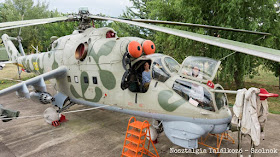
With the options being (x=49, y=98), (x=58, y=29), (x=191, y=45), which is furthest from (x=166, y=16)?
(x=58, y=29)

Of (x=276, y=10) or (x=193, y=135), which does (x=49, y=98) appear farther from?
(x=276, y=10)

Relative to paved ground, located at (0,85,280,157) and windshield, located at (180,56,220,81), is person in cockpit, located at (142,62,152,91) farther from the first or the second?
paved ground, located at (0,85,280,157)

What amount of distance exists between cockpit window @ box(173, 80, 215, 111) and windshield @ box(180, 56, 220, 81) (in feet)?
0.92

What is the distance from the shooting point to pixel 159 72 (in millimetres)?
5969

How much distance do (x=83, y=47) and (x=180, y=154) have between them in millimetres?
5264

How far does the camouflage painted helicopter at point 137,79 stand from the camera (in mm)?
5117

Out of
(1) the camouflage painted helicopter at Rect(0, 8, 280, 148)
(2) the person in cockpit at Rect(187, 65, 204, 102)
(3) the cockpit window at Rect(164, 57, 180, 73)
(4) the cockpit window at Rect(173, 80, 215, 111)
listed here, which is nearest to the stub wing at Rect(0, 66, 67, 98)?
(1) the camouflage painted helicopter at Rect(0, 8, 280, 148)

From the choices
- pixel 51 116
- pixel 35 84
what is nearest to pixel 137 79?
pixel 35 84

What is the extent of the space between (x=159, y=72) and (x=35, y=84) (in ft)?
16.1

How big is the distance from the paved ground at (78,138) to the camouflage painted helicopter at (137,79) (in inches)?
43.6

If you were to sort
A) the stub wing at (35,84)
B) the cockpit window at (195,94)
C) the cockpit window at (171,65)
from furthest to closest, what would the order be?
the stub wing at (35,84)
the cockpit window at (171,65)
the cockpit window at (195,94)

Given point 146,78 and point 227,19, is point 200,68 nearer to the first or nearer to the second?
point 146,78

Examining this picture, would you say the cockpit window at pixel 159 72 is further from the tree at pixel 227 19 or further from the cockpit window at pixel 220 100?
the tree at pixel 227 19

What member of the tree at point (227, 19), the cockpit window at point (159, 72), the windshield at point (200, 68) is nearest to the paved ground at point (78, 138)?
the cockpit window at point (159, 72)
